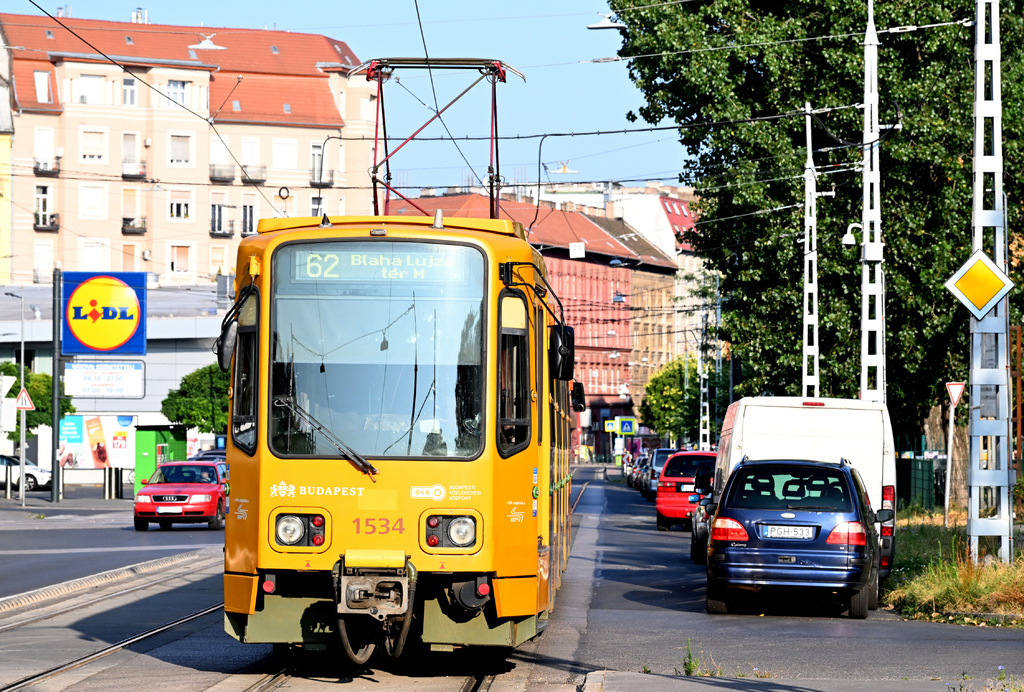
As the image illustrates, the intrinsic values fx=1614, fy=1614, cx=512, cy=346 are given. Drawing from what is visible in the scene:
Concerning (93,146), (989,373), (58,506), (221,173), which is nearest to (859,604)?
(989,373)

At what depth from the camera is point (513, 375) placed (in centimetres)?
1102

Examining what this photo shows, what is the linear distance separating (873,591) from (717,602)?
157 centimetres

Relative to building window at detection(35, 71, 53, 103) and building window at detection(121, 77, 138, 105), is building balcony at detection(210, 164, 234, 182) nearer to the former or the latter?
building window at detection(121, 77, 138, 105)

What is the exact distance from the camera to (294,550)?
1062cm

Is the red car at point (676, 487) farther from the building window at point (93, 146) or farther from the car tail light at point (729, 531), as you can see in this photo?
the building window at point (93, 146)

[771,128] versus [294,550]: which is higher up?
[771,128]

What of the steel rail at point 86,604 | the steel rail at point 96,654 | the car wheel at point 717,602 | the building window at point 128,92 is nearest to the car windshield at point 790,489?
the car wheel at point 717,602

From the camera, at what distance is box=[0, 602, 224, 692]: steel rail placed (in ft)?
35.4

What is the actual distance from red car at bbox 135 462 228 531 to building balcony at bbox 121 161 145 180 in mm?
71403

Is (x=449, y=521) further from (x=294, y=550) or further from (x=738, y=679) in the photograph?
(x=738, y=679)

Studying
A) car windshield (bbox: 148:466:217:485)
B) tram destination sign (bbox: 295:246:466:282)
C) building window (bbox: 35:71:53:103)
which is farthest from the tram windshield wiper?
building window (bbox: 35:71:53:103)

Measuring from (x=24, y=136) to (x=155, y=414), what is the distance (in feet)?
90.6

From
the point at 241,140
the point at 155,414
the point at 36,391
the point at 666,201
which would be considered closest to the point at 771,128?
the point at 36,391

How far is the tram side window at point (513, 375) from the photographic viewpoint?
1086cm
